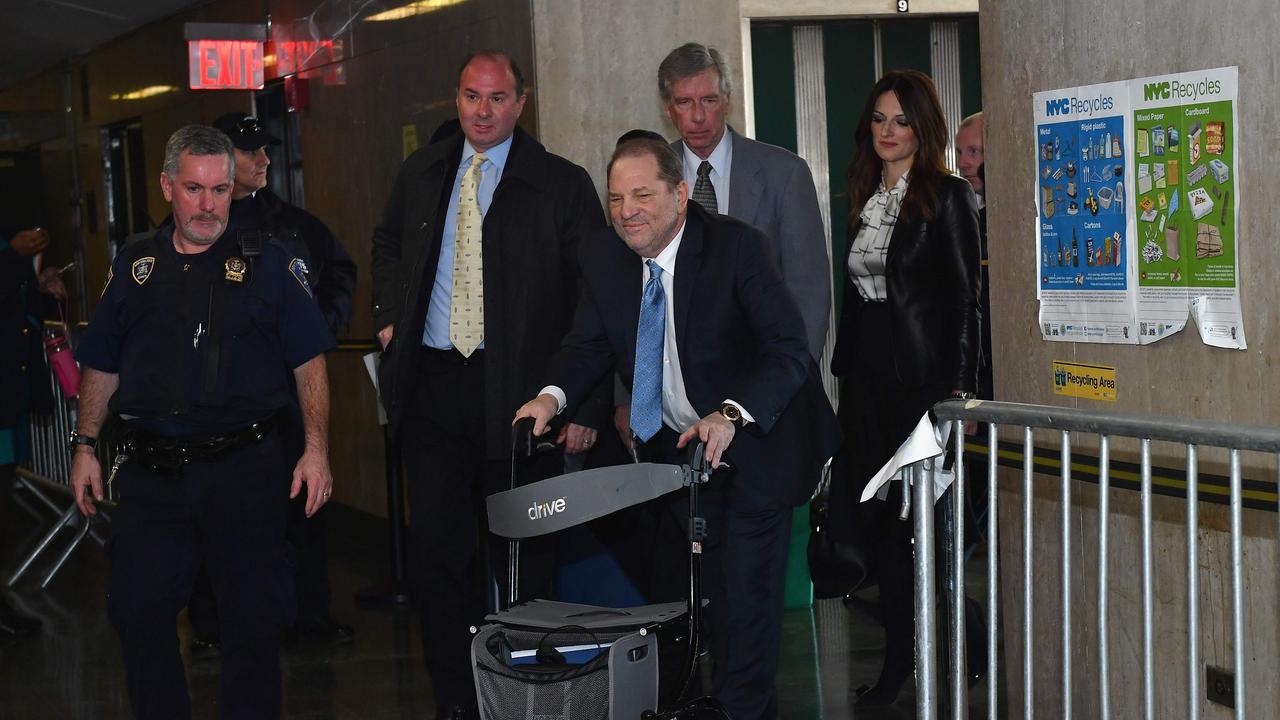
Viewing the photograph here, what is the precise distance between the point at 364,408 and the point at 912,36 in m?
3.72

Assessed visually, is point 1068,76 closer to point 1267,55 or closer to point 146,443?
point 1267,55

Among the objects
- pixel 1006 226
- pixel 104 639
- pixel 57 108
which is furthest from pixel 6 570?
pixel 57 108

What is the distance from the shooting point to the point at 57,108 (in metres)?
13.5

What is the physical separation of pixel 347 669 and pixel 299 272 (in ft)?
6.30

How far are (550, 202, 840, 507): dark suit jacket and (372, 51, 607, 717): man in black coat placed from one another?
26.6 inches

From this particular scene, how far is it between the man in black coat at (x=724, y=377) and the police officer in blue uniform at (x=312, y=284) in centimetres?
195

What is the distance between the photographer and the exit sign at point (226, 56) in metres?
8.34

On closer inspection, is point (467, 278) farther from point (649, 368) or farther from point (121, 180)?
point (121, 180)

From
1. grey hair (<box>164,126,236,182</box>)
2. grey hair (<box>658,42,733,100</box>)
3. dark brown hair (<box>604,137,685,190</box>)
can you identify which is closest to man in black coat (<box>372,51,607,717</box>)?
grey hair (<box>658,42,733,100</box>)

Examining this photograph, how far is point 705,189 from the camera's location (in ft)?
15.7

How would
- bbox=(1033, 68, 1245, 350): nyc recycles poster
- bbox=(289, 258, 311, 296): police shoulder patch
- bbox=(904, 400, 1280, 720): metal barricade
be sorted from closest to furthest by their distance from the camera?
bbox=(904, 400, 1280, 720): metal barricade < bbox=(1033, 68, 1245, 350): nyc recycles poster < bbox=(289, 258, 311, 296): police shoulder patch

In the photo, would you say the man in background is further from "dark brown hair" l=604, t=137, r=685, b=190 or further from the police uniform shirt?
the police uniform shirt

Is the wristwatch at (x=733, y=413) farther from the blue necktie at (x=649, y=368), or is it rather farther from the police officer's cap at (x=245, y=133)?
the police officer's cap at (x=245, y=133)

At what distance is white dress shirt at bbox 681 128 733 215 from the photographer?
481 centimetres
